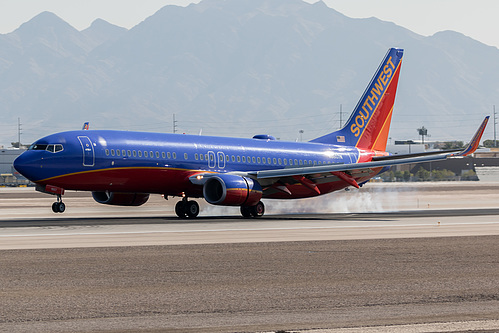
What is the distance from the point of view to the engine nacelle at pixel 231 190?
41812 millimetres

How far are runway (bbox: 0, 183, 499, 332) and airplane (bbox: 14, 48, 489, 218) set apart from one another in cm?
749

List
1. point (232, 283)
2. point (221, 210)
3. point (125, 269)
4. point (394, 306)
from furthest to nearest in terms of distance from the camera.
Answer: point (221, 210)
point (125, 269)
point (232, 283)
point (394, 306)

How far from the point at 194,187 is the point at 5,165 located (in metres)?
148

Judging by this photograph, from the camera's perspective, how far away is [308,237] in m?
29.9

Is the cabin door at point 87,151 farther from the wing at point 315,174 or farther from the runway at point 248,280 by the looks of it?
the runway at point 248,280

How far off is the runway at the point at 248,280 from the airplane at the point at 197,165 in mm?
7487

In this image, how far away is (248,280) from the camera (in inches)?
734

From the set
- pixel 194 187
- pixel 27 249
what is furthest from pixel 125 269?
pixel 194 187

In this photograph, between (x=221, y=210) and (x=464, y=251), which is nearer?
(x=464, y=251)

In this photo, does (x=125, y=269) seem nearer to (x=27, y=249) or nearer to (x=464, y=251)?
(x=27, y=249)

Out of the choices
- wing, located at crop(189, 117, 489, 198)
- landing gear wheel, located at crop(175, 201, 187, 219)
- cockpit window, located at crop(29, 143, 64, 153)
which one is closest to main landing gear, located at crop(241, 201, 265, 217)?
wing, located at crop(189, 117, 489, 198)

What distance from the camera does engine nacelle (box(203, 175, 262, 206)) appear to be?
137 feet

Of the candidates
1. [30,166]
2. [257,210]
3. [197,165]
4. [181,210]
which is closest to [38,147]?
[30,166]

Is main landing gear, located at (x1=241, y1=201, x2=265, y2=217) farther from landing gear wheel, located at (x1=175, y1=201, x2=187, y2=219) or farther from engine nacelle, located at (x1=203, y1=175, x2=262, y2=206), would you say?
landing gear wheel, located at (x1=175, y1=201, x2=187, y2=219)
